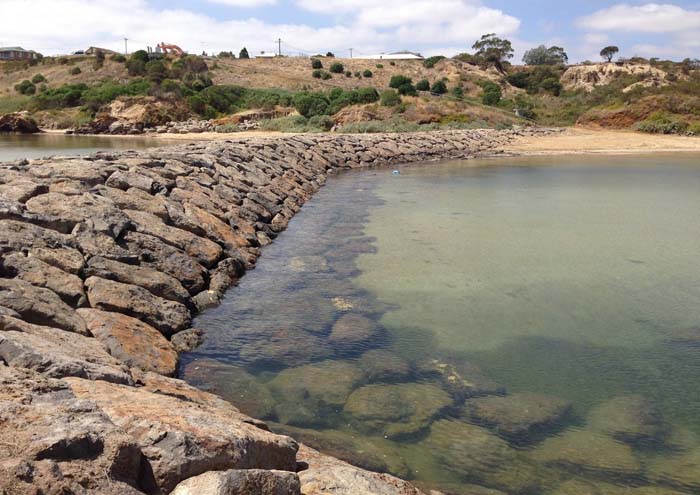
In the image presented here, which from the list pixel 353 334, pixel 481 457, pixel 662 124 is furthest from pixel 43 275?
pixel 662 124

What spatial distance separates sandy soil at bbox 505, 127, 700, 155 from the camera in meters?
28.8

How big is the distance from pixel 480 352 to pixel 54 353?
349 cm

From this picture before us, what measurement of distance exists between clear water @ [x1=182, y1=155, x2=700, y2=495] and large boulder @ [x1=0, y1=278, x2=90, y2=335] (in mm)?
1000

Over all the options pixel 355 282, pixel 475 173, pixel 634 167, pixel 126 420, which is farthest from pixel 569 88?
pixel 126 420

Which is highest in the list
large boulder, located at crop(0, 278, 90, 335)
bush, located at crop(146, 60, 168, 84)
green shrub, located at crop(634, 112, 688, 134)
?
bush, located at crop(146, 60, 168, 84)

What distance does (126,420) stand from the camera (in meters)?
2.66

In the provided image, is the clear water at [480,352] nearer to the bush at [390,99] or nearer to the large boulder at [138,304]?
the large boulder at [138,304]

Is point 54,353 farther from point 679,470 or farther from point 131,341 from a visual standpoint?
point 679,470

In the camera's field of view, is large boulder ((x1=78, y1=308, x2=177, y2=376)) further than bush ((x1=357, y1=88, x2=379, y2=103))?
No

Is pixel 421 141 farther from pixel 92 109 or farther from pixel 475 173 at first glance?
pixel 92 109

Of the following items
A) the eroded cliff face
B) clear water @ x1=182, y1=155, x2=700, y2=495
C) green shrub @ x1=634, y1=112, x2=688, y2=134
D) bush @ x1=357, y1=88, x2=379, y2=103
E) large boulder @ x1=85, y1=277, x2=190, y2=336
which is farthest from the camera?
the eroded cliff face

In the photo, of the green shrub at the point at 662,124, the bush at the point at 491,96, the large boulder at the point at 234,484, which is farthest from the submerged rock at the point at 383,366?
the bush at the point at 491,96

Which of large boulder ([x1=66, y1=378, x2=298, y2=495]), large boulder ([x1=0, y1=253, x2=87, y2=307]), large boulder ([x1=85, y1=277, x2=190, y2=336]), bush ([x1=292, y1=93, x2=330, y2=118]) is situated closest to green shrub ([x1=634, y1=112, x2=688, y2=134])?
bush ([x1=292, y1=93, x2=330, y2=118])

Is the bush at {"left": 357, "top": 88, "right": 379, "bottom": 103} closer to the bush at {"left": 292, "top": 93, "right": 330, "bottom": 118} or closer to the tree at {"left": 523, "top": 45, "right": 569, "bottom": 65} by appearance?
the bush at {"left": 292, "top": 93, "right": 330, "bottom": 118}
